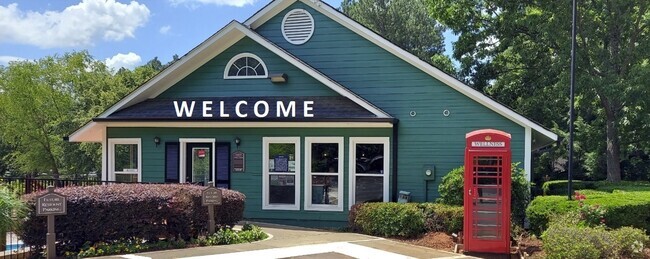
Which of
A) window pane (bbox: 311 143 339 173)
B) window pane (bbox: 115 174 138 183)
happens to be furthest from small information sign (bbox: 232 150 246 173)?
window pane (bbox: 115 174 138 183)

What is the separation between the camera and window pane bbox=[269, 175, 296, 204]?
45.5 feet

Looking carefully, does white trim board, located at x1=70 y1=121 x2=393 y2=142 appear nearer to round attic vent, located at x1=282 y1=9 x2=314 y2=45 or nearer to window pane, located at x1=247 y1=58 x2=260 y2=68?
window pane, located at x1=247 y1=58 x2=260 y2=68

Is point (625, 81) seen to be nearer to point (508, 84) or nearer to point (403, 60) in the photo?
point (508, 84)

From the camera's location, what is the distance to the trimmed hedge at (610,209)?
31.8 feet

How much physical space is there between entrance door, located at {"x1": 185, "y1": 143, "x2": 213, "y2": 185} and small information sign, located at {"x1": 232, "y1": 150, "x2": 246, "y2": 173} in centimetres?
74

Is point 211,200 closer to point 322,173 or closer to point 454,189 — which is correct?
point 322,173

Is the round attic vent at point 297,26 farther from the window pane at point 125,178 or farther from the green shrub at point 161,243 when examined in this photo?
the green shrub at point 161,243

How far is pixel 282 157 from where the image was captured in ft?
45.6

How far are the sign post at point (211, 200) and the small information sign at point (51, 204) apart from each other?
2.37 meters

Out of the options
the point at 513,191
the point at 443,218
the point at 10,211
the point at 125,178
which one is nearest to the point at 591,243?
the point at 443,218

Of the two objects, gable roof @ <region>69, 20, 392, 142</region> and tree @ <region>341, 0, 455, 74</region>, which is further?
tree @ <region>341, 0, 455, 74</region>

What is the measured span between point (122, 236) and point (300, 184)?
551 centimetres

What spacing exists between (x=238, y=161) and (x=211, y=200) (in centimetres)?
416

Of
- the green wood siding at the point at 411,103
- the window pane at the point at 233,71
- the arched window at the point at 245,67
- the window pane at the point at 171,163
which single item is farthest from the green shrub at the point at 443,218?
the window pane at the point at 171,163
